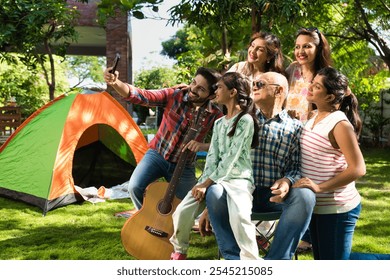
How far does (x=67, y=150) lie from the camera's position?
4785 millimetres

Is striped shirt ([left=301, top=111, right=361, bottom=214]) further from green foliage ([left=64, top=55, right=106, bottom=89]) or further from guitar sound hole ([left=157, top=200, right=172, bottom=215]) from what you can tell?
green foliage ([left=64, top=55, right=106, bottom=89])

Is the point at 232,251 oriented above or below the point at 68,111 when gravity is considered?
above

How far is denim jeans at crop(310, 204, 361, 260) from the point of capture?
2047 millimetres

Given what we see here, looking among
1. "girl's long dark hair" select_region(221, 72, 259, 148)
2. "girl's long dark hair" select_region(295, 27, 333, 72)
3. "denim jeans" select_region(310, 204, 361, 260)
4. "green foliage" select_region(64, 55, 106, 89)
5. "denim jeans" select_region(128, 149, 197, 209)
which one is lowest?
"green foliage" select_region(64, 55, 106, 89)

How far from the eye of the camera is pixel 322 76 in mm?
2072

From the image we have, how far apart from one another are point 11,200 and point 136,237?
2719mm

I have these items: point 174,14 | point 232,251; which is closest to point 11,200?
point 174,14

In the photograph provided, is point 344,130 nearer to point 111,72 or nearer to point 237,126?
point 237,126

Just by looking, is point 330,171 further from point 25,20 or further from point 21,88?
point 21,88

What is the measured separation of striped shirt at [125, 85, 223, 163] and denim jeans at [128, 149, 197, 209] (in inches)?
1.7

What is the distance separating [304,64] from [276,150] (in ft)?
2.33

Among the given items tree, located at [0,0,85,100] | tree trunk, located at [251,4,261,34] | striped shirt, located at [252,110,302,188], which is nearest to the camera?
striped shirt, located at [252,110,302,188]

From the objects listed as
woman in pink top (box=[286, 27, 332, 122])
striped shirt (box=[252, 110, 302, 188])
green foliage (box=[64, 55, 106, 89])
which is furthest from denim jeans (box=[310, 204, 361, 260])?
Result: green foliage (box=[64, 55, 106, 89])

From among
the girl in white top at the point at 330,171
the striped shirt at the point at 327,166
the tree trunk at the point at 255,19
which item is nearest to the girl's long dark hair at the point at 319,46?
the girl in white top at the point at 330,171
